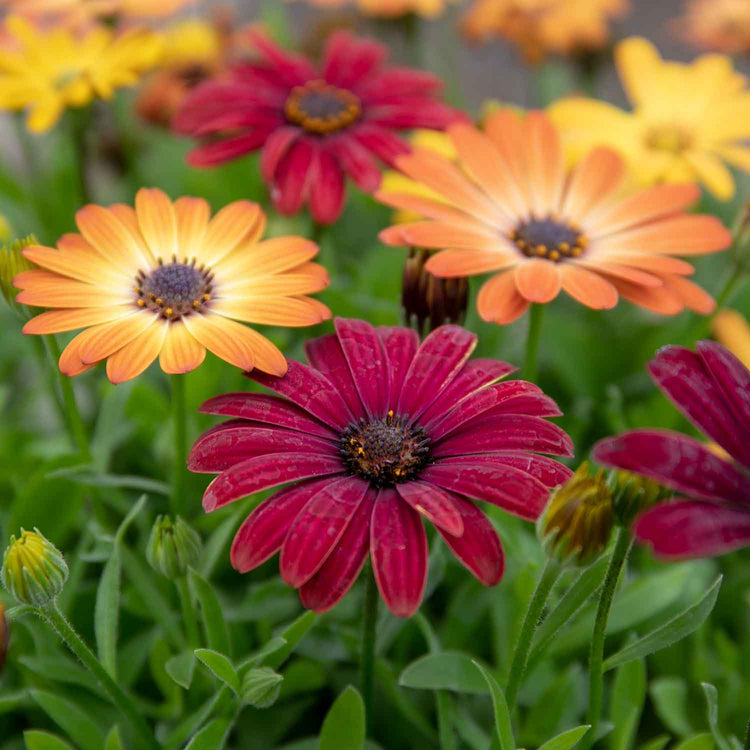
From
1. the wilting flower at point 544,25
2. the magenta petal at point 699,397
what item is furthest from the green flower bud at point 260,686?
the wilting flower at point 544,25

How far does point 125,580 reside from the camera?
0.63 meters

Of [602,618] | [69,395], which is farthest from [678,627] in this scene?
[69,395]

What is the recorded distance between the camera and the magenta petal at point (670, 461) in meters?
0.33

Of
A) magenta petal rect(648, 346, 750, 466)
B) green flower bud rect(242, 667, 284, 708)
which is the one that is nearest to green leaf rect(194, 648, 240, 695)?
green flower bud rect(242, 667, 284, 708)

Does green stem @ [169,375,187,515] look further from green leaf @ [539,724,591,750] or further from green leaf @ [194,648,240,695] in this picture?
green leaf @ [539,724,591,750]

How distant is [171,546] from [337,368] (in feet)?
0.41

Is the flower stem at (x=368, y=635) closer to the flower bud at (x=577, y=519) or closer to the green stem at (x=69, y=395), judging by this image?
the flower bud at (x=577, y=519)

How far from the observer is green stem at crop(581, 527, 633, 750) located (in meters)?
0.39

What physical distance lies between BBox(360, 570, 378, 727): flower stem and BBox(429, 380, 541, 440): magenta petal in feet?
0.27

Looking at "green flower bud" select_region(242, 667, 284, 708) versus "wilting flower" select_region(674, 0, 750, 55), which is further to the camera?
"wilting flower" select_region(674, 0, 750, 55)

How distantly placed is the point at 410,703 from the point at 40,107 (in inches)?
21.1

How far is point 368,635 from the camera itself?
1.49 feet

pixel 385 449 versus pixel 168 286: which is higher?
pixel 168 286

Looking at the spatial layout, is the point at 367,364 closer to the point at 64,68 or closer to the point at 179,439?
the point at 179,439
